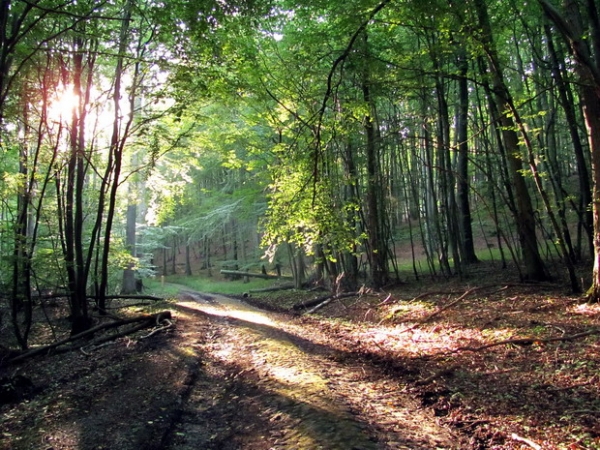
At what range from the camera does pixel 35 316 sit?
13164mm

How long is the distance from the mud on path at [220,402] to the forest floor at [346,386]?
0.02 metres

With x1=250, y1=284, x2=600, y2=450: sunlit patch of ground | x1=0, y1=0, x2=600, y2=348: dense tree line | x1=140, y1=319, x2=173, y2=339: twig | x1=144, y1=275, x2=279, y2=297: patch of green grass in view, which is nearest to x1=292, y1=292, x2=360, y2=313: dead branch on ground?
x1=0, y1=0, x2=600, y2=348: dense tree line

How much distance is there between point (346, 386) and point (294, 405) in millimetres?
850

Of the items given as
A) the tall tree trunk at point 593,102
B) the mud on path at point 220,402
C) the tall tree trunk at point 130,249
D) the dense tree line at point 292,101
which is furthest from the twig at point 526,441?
the tall tree trunk at point 130,249

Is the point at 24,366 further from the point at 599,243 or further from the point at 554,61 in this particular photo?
the point at 554,61

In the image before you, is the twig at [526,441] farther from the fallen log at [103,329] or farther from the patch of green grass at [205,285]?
the patch of green grass at [205,285]

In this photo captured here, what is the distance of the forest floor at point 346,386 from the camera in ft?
12.8

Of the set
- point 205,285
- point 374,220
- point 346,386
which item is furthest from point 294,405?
point 205,285

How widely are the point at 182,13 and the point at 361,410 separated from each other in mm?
5811

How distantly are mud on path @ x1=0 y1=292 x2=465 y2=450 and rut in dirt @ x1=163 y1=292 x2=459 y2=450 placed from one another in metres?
0.01

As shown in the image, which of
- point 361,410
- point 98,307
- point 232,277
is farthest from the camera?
point 232,277

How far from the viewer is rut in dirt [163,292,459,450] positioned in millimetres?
3854

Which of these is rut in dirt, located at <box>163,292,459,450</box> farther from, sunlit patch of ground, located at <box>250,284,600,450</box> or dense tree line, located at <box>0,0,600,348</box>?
dense tree line, located at <box>0,0,600,348</box>

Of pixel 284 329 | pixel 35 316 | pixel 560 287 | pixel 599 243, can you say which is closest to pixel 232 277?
pixel 35 316
